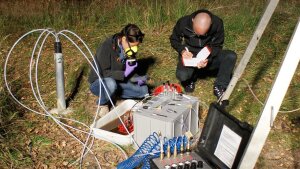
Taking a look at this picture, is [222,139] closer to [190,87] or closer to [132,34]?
[132,34]

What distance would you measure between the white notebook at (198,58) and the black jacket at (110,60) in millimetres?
862

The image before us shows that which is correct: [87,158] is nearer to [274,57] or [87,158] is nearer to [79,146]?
[79,146]

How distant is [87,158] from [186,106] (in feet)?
3.79

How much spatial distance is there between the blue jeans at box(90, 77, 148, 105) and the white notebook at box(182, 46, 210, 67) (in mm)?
616

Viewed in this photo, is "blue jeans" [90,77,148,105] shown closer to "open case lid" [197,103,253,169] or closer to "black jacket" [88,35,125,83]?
"black jacket" [88,35,125,83]

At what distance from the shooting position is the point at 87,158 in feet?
12.7

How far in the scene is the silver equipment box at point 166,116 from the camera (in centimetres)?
345

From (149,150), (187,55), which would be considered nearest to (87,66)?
(187,55)

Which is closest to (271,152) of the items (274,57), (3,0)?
(274,57)

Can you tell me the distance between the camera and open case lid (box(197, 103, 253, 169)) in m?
2.59

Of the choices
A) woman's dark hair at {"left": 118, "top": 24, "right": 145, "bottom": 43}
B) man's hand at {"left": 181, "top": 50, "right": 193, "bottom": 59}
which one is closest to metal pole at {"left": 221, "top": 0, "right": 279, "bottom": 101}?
woman's dark hair at {"left": 118, "top": 24, "right": 145, "bottom": 43}

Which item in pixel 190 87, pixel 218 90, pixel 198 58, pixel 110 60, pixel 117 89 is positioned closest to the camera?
pixel 110 60

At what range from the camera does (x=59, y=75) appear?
14.5 feet

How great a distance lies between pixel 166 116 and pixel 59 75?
1594mm
